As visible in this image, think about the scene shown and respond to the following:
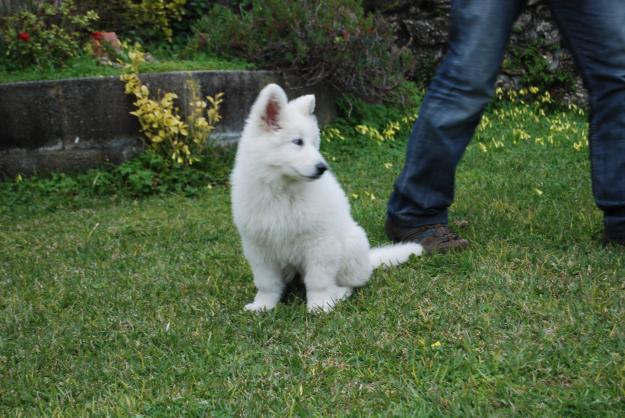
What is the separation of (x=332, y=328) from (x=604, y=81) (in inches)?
69.0

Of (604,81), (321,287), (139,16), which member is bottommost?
(139,16)

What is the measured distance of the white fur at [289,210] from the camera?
2.82 m

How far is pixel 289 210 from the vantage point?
2.85 metres

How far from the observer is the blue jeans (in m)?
3.04

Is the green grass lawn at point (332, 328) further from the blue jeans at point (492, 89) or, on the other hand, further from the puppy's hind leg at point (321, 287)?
the blue jeans at point (492, 89)

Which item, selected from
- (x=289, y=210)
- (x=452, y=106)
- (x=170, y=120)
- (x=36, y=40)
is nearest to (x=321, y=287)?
(x=289, y=210)

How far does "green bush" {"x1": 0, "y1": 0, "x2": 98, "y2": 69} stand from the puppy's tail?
433 cm

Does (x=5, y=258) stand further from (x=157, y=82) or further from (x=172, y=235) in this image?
(x=157, y=82)

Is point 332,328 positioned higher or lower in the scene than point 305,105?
lower

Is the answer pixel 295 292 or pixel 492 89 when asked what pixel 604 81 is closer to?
pixel 492 89

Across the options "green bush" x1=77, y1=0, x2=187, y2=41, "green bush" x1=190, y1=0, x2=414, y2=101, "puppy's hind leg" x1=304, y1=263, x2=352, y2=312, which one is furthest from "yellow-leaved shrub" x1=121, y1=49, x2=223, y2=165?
"puppy's hind leg" x1=304, y1=263, x2=352, y2=312

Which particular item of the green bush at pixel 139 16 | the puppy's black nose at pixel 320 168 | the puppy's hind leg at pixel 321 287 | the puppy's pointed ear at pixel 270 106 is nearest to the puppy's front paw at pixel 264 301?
the puppy's hind leg at pixel 321 287

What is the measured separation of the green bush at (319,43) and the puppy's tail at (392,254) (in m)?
3.64

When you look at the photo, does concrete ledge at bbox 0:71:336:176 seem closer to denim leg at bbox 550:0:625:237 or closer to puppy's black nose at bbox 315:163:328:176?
puppy's black nose at bbox 315:163:328:176
